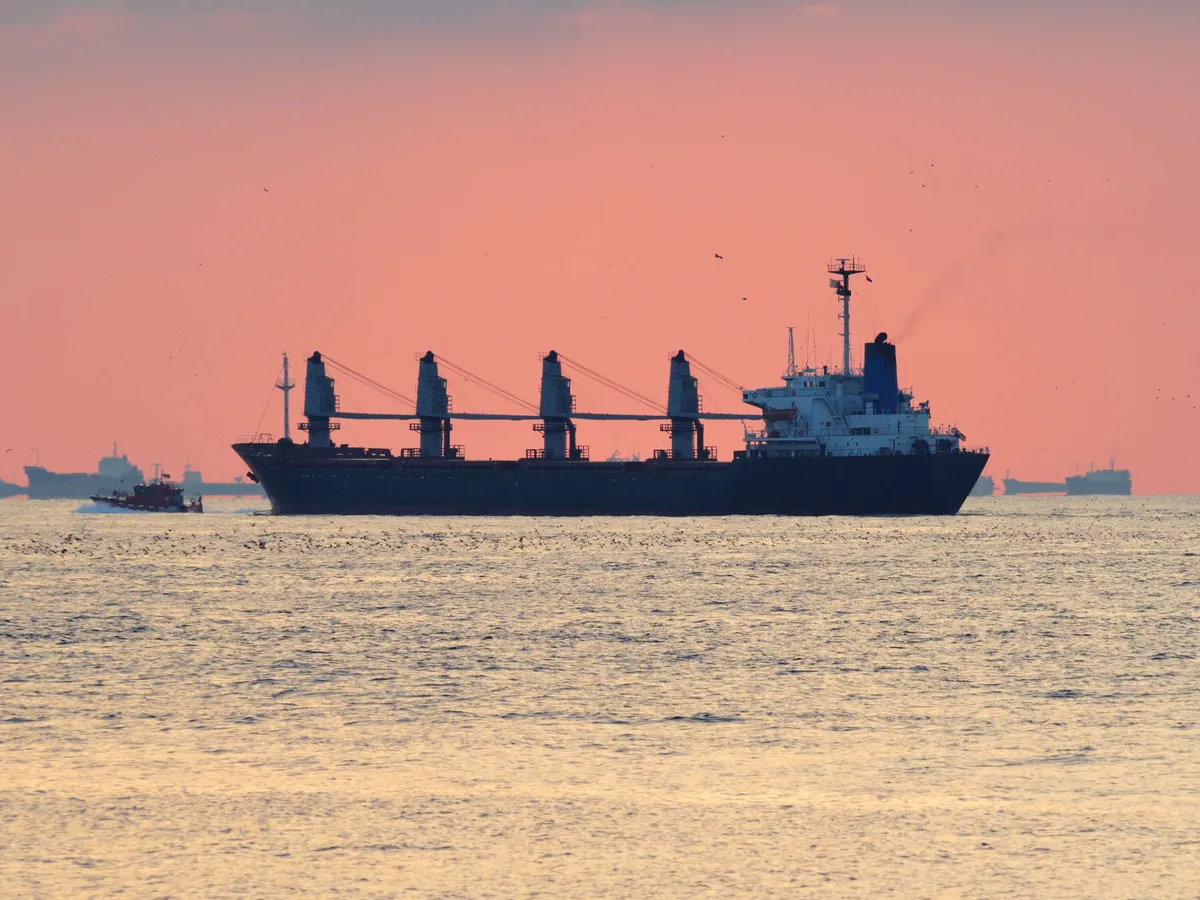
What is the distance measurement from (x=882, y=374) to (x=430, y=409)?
43.0m

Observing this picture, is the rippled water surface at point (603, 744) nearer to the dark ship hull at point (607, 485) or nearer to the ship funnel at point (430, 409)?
the dark ship hull at point (607, 485)

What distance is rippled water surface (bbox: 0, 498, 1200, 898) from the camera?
16.4 meters

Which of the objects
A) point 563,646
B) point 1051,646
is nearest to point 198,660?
point 563,646

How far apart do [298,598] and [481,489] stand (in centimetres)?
9048

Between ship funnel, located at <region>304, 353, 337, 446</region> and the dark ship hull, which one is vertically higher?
ship funnel, located at <region>304, 353, 337, 446</region>

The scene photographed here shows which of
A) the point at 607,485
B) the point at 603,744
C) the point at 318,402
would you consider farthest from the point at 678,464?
the point at 603,744

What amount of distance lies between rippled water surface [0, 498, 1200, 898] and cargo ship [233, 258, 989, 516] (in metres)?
74.4

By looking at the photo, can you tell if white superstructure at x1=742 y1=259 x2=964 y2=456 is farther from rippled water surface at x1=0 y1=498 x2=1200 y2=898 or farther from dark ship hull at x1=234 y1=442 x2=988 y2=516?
rippled water surface at x1=0 y1=498 x2=1200 y2=898

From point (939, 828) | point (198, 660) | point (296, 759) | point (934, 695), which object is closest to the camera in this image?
point (939, 828)

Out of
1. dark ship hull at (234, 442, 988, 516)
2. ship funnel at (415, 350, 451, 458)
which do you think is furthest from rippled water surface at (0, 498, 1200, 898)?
ship funnel at (415, 350, 451, 458)

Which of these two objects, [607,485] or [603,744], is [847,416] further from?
[603,744]

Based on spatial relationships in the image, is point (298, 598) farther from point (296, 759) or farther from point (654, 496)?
point (654, 496)

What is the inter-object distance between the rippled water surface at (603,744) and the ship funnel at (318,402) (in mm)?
98854

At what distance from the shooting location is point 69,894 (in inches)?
604
